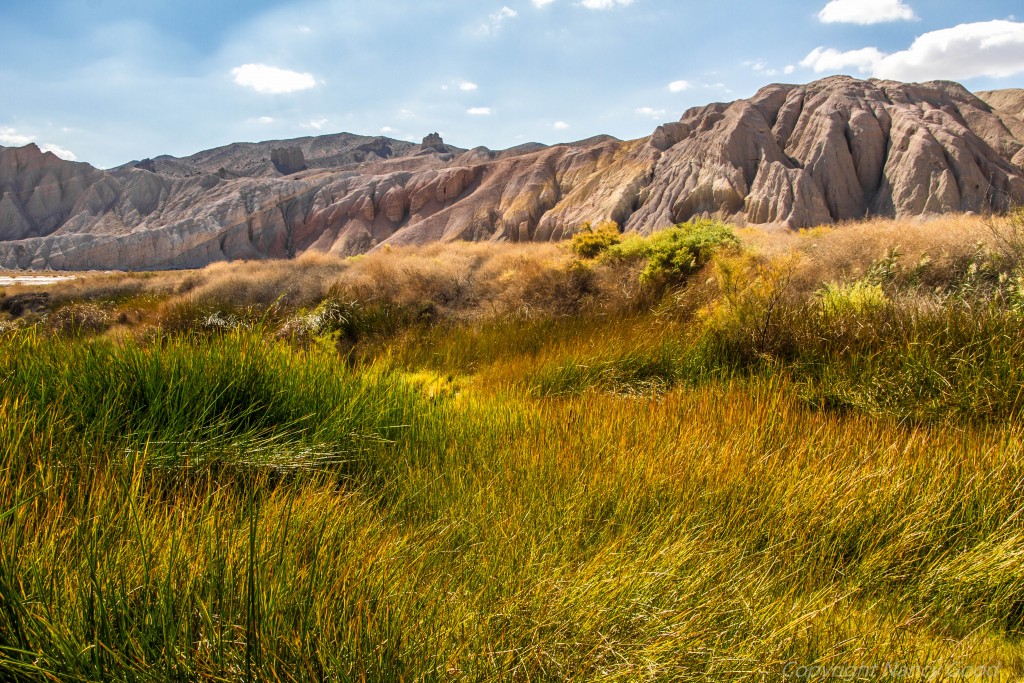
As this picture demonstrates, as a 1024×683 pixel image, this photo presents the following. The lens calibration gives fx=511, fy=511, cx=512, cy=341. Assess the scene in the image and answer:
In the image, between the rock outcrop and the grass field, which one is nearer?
the grass field

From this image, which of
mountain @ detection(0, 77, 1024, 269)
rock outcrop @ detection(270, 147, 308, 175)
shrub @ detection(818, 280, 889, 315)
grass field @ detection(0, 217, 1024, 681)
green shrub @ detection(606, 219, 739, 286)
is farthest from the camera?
rock outcrop @ detection(270, 147, 308, 175)

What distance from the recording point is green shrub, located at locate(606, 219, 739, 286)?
898cm

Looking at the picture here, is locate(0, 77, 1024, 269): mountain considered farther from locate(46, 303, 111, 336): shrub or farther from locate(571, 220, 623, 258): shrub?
locate(46, 303, 111, 336): shrub

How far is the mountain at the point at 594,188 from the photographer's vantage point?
45.7m

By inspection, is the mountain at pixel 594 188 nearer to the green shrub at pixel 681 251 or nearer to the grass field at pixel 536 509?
the green shrub at pixel 681 251

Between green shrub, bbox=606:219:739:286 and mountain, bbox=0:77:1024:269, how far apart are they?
58.6ft

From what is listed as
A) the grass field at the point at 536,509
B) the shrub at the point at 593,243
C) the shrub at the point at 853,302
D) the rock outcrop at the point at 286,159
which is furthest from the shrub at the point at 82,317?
the rock outcrop at the point at 286,159

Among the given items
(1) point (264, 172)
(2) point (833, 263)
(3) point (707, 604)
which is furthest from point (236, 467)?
(1) point (264, 172)

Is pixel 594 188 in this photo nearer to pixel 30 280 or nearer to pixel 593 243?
pixel 593 243

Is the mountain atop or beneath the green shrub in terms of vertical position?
atop

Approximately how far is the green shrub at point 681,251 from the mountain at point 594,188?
58.6ft

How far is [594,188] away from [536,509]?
59079mm

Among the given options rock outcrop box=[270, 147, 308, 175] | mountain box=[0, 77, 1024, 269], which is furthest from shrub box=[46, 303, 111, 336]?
rock outcrop box=[270, 147, 308, 175]

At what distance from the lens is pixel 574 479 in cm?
271
